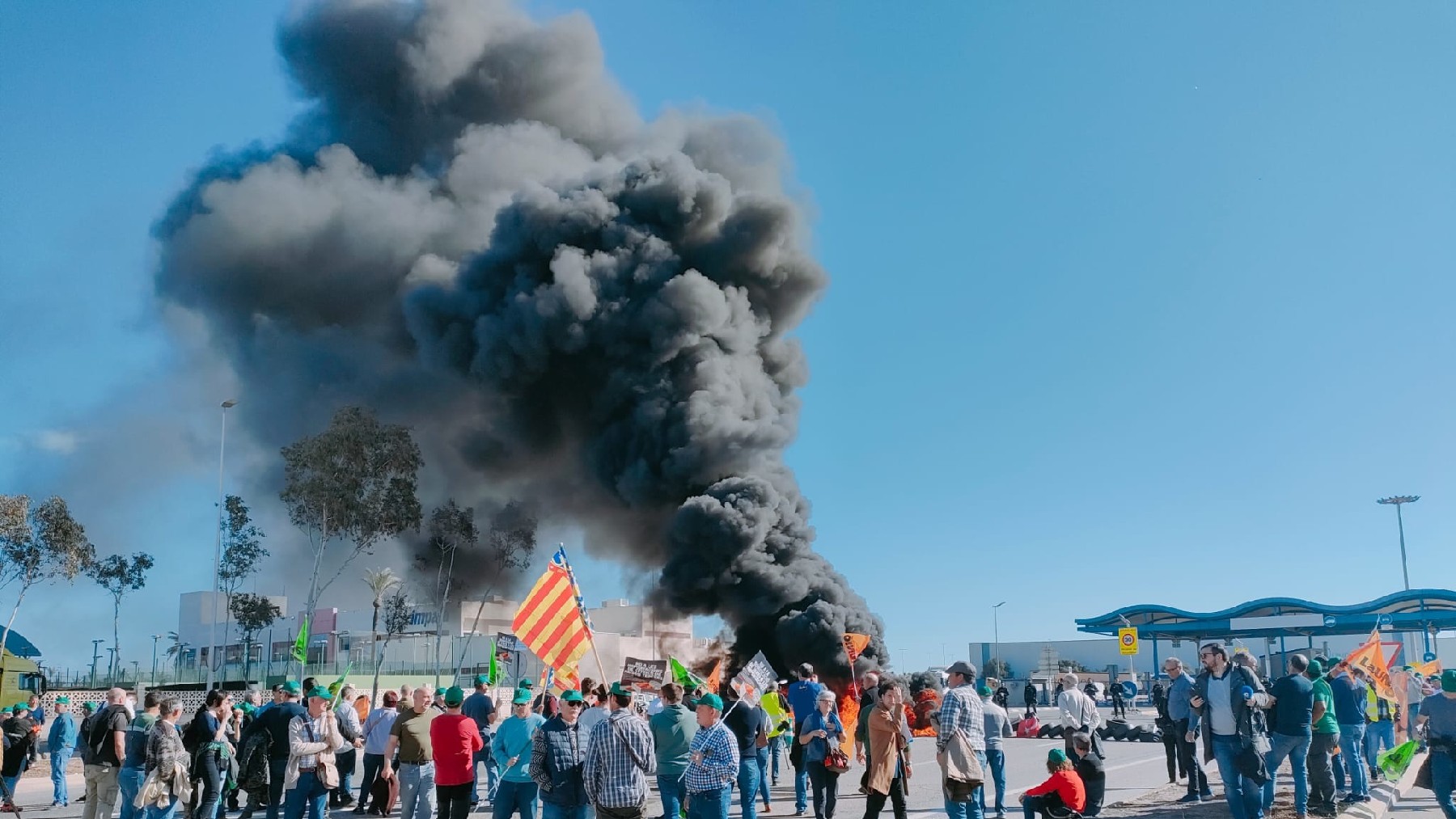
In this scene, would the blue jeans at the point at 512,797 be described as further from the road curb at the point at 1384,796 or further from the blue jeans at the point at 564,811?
the road curb at the point at 1384,796

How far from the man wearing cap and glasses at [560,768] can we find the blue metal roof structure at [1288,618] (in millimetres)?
38703

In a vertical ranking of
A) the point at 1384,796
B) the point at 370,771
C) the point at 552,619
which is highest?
the point at 552,619

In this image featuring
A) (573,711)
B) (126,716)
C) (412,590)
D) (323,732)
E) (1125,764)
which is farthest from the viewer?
(412,590)

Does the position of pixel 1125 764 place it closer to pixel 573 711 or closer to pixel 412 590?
pixel 573 711

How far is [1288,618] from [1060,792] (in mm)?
39715

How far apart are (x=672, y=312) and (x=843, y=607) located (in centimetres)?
1270

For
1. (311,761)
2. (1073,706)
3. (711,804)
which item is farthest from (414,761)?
(1073,706)

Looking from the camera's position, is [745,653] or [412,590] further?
[412,590]

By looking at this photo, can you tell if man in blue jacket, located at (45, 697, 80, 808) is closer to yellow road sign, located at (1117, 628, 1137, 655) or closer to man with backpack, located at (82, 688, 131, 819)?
man with backpack, located at (82, 688, 131, 819)

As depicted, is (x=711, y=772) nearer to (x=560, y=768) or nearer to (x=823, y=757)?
(x=560, y=768)

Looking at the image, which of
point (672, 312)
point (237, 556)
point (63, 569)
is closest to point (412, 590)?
point (237, 556)

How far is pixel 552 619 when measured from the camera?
12156mm

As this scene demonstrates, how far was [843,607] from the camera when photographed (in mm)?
32188

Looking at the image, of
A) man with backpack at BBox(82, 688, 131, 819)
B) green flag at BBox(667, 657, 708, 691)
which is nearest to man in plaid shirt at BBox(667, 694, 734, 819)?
man with backpack at BBox(82, 688, 131, 819)
